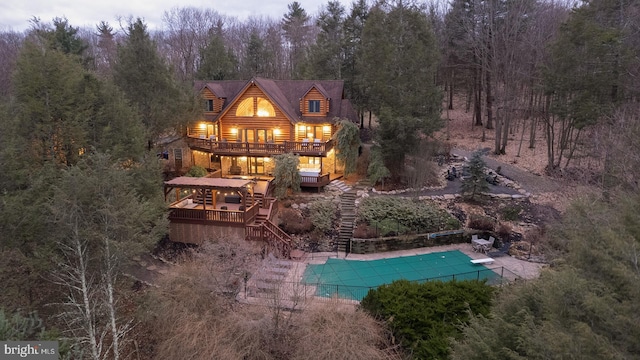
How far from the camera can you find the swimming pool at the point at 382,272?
50.5 feet

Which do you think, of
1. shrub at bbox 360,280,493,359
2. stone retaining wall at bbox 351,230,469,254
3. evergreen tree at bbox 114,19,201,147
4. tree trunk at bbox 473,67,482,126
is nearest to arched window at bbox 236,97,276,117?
evergreen tree at bbox 114,19,201,147

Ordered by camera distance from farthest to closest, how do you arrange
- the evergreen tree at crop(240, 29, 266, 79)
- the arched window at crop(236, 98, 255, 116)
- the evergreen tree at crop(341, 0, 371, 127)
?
the evergreen tree at crop(240, 29, 266, 79) < the evergreen tree at crop(341, 0, 371, 127) < the arched window at crop(236, 98, 255, 116)

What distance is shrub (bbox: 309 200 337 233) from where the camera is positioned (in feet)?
69.5

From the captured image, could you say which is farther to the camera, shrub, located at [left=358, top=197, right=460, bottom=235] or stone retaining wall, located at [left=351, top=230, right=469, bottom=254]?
shrub, located at [left=358, top=197, right=460, bottom=235]

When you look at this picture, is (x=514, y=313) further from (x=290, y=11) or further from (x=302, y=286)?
(x=290, y=11)

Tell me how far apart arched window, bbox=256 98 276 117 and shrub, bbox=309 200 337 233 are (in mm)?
9244

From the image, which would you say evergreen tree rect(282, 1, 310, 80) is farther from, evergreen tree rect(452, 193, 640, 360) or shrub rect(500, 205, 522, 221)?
evergreen tree rect(452, 193, 640, 360)

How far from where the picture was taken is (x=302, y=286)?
49.2 feet

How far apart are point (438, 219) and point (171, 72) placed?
744 inches

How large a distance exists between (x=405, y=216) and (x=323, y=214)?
454cm

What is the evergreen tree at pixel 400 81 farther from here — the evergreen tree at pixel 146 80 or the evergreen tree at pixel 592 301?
the evergreen tree at pixel 592 301

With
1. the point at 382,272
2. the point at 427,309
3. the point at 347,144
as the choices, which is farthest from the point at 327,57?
the point at 427,309

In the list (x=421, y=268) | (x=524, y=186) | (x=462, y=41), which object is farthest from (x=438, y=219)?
(x=462, y=41)

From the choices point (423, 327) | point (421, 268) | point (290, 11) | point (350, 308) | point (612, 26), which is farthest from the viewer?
point (290, 11)
